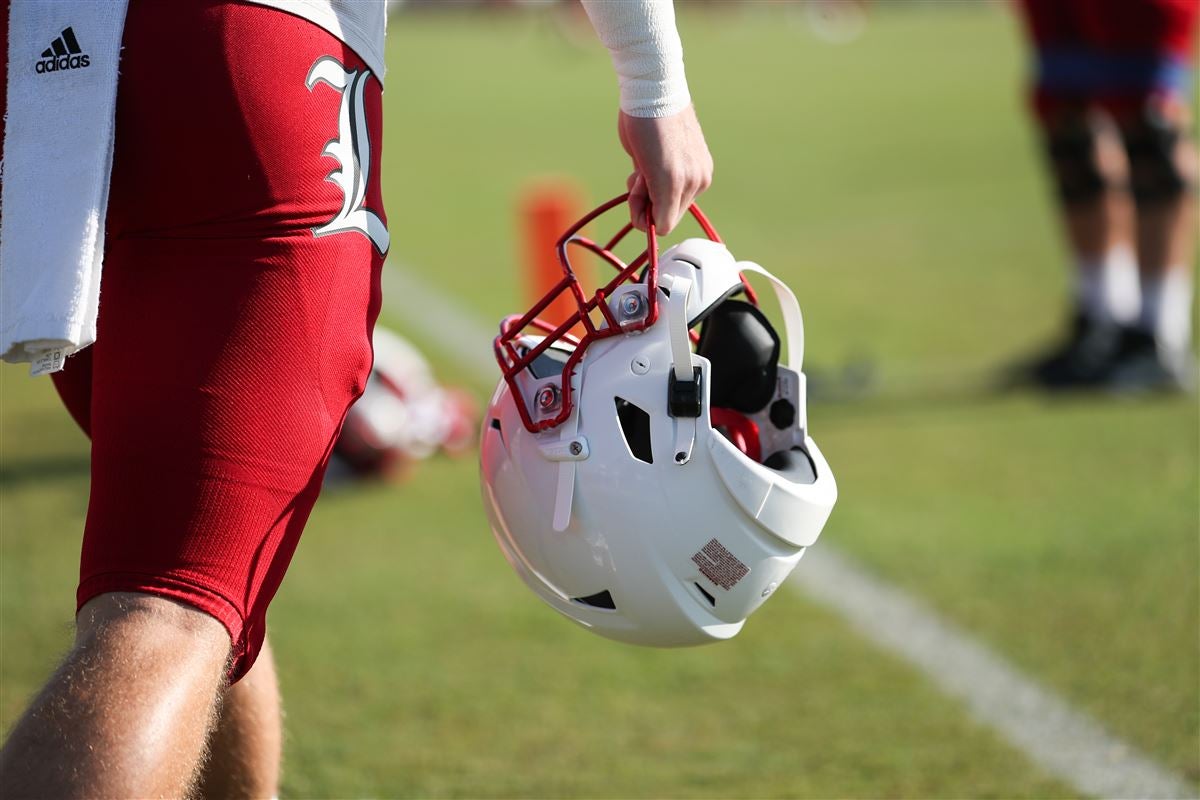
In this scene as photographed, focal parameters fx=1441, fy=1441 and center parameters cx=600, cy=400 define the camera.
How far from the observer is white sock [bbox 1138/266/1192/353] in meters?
5.42

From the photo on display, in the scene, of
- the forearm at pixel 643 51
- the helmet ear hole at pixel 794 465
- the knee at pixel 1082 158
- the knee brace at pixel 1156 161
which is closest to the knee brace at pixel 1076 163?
Result: the knee at pixel 1082 158

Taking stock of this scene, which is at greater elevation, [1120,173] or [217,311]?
[217,311]

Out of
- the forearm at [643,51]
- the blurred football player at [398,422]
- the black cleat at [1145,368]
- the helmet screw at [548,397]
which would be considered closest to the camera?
the forearm at [643,51]

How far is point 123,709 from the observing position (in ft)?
4.99

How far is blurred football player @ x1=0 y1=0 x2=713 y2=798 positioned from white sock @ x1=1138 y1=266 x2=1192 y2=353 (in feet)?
14.0

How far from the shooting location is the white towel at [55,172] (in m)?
1.65

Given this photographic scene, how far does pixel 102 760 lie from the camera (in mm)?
1490

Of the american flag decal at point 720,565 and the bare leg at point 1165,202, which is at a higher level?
the american flag decal at point 720,565

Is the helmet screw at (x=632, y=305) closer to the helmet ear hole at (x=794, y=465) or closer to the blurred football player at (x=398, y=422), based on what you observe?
the helmet ear hole at (x=794, y=465)

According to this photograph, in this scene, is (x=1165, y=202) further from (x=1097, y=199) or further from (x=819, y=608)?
(x=819, y=608)

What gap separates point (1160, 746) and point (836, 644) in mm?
812

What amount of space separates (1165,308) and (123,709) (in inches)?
189

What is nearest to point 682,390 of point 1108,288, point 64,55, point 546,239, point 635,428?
point 635,428

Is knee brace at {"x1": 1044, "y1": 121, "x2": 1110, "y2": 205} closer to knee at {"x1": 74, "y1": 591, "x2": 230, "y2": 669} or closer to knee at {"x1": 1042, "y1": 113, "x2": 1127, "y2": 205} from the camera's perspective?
knee at {"x1": 1042, "y1": 113, "x2": 1127, "y2": 205}
